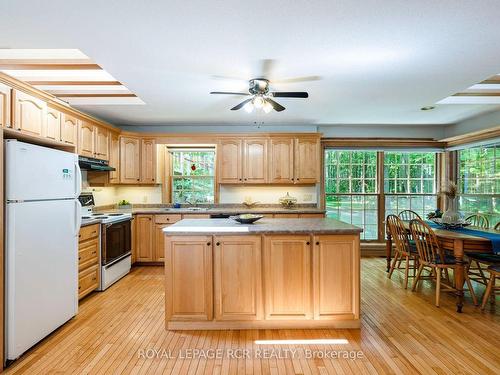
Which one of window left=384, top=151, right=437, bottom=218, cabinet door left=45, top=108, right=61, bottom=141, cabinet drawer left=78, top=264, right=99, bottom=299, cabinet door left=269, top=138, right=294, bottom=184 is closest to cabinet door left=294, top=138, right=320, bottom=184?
cabinet door left=269, top=138, right=294, bottom=184

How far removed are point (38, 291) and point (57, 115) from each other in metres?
2.26

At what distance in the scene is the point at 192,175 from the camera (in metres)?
5.46

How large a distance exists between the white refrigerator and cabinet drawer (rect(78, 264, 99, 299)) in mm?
454

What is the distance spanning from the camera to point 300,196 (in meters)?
5.28

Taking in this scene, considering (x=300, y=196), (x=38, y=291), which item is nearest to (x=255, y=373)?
(x=38, y=291)

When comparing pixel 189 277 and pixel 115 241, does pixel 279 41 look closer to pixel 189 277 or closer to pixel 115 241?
pixel 189 277

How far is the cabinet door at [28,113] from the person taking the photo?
286cm

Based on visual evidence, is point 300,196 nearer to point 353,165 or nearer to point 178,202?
point 353,165

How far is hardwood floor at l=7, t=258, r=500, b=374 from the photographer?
2.02 m

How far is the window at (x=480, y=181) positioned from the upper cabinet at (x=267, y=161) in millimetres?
2762

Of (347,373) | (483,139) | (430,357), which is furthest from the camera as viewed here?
(483,139)

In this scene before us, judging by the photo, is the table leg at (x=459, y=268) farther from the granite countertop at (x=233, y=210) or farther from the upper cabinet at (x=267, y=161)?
the upper cabinet at (x=267, y=161)

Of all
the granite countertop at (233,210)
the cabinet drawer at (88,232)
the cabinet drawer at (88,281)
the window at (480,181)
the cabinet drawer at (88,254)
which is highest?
the window at (480,181)

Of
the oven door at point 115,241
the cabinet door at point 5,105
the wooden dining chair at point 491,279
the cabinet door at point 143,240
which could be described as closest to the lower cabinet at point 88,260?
the oven door at point 115,241
